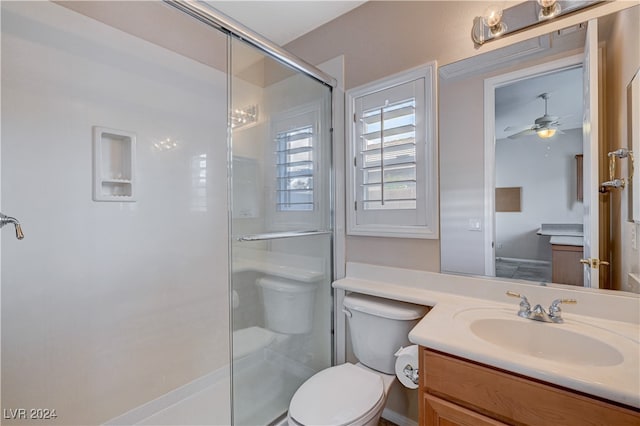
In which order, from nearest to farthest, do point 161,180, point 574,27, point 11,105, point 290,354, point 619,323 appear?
1. point 619,323
2. point 574,27
3. point 11,105
4. point 290,354
5. point 161,180

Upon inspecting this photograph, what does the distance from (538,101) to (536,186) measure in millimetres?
358

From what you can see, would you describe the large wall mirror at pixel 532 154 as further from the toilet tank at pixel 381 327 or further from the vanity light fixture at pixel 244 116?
the vanity light fixture at pixel 244 116

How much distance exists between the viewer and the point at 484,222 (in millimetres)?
1335

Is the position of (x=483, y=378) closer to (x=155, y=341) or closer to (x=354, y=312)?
(x=354, y=312)

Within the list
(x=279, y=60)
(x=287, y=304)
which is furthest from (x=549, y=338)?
(x=279, y=60)

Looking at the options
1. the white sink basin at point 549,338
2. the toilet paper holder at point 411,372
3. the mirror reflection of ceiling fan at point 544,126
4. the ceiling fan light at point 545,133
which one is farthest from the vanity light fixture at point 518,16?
the toilet paper holder at point 411,372

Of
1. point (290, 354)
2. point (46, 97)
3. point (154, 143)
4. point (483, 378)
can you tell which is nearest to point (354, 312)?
point (290, 354)

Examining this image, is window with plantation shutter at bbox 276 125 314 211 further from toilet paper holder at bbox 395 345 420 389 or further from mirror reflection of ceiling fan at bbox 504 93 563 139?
mirror reflection of ceiling fan at bbox 504 93 563 139

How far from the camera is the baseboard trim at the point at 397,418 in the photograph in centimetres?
155

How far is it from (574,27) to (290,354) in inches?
80.9

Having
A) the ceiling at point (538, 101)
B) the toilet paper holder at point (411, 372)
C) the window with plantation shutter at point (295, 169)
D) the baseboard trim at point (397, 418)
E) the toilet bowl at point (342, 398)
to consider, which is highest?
the ceiling at point (538, 101)

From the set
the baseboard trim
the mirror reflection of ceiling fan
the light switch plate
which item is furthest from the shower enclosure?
the mirror reflection of ceiling fan

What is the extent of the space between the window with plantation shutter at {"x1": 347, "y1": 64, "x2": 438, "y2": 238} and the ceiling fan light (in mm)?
426

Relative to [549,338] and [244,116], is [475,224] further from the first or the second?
[244,116]
